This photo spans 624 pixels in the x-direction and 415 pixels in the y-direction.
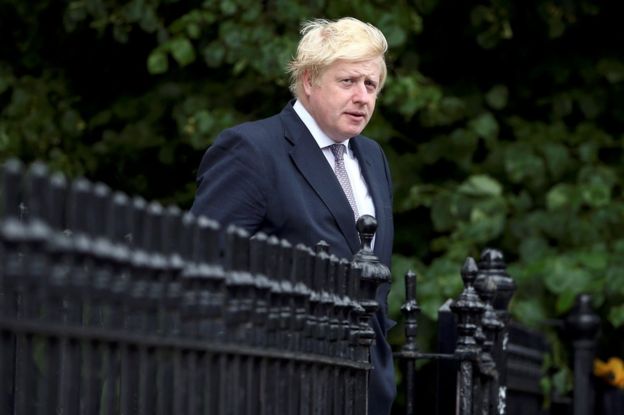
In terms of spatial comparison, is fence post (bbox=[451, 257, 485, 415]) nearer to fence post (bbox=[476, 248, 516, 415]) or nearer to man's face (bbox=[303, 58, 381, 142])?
fence post (bbox=[476, 248, 516, 415])

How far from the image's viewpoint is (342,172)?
456cm

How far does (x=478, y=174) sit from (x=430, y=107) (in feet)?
1.64

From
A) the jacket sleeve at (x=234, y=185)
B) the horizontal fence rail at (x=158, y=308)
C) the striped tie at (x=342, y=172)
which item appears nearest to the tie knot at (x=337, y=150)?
the striped tie at (x=342, y=172)

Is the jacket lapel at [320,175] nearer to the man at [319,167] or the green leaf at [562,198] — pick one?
the man at [319,167]

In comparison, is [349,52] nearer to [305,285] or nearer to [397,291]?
[305,285]

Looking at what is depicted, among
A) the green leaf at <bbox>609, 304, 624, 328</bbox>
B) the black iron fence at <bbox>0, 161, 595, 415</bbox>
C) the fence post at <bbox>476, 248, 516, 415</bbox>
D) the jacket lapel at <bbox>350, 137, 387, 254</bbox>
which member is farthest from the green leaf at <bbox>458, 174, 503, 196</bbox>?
the black iron fence at <bbox>0, 161, 595, 415</bbox>

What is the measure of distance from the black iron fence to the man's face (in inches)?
24.0

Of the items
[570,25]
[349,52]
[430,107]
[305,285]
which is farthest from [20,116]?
[305,285]

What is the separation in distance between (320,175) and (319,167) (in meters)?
0.03

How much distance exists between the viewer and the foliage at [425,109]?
7.81m

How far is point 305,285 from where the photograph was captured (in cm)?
332

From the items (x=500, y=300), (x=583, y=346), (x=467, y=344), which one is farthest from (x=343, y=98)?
(x=583, y=346)

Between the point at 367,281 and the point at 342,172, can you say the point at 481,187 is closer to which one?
the point at 342,172

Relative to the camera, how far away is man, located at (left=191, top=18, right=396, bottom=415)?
4.28 metres
